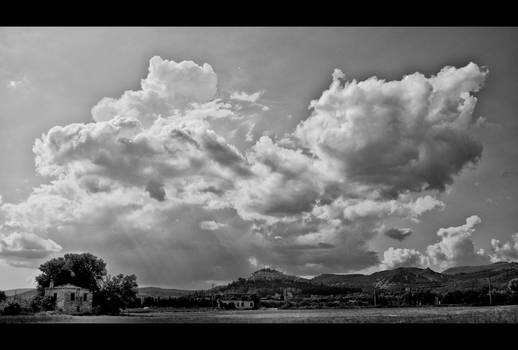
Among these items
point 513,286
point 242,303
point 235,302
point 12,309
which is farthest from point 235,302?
point 513,286

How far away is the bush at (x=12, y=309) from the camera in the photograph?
34.9 m

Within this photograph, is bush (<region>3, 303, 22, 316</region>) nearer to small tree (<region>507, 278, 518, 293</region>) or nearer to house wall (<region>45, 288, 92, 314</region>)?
house wall (<region>45, 288, 92, 314</region>)

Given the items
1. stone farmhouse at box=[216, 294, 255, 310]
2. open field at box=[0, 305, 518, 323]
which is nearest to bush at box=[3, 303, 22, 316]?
open field at box=[0, 305, 518, 323]

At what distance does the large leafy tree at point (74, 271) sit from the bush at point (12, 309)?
26.7ft

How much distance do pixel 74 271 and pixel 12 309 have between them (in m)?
9.88

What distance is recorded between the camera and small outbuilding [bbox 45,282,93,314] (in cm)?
3970

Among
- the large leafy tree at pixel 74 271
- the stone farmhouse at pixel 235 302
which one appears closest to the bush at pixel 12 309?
the large leafy tree at pixel 74 271

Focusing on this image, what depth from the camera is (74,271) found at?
4519 centimetres

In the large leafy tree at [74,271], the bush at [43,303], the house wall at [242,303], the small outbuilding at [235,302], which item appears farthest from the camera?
the large leafy tree at [74,271]

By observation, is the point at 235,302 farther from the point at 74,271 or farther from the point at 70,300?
the point at 74,271

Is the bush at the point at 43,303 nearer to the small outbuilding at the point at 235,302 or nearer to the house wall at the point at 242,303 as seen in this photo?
the small outbuilding at the point at 235,302
